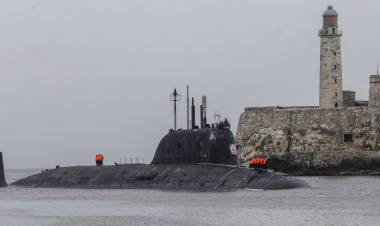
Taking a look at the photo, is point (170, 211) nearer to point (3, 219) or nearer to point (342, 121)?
point (3, 219)

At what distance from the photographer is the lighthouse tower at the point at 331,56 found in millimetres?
77562

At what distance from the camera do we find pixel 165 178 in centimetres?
4406

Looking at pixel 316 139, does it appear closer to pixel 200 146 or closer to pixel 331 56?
pixel 331 56

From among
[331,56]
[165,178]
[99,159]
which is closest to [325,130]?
[331,56]

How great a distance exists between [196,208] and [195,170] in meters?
5.61

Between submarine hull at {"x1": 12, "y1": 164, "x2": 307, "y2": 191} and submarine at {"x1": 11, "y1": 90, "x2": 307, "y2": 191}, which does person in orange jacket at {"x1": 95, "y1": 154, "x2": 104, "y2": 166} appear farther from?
submarine at {"x1": 11, "y1": 90, "x2": 307, "y2": 191}

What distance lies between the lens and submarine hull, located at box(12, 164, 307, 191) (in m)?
41.7

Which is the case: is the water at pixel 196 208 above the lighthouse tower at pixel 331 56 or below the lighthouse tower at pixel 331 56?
below

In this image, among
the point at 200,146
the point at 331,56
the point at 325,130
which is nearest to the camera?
the point at 200,146

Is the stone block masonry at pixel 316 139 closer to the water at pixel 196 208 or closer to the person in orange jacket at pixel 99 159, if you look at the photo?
the person in orange jacket at pixel 99 159

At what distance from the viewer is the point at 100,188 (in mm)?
47312

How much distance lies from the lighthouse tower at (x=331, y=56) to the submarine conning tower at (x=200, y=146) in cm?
3477

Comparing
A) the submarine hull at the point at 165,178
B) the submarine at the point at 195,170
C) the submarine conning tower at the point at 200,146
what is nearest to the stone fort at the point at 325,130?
the submarine hull at the point at 165,178

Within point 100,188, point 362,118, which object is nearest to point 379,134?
point 362,118
